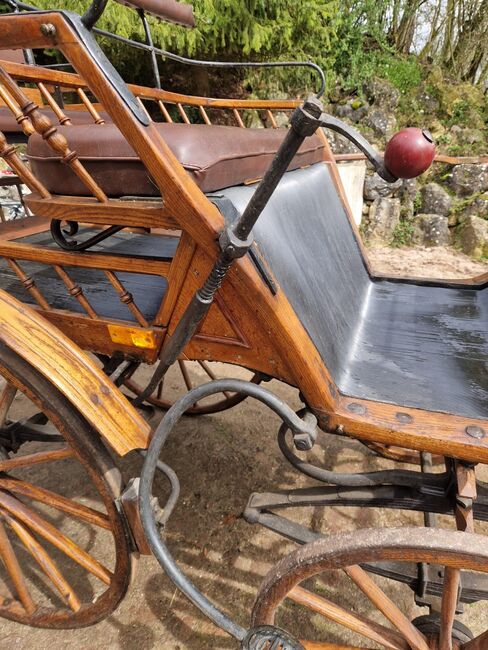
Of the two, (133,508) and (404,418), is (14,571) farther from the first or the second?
(404,418)

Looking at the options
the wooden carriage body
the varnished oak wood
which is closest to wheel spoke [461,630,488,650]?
the wooden carriage body

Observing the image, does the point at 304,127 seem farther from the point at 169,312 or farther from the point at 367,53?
the point at 367,53

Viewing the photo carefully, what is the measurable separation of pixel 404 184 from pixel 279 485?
5.20 meters

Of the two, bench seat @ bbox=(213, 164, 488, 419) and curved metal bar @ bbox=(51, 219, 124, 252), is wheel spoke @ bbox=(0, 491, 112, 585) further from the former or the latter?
bench seat @ bbox=(213, 164, 488, 419)

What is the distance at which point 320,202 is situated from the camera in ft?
5.30

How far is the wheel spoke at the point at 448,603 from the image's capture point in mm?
872

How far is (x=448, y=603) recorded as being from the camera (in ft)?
3.00

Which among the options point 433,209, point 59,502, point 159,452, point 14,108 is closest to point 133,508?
point 159,452

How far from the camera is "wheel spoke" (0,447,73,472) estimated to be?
1.12 meters

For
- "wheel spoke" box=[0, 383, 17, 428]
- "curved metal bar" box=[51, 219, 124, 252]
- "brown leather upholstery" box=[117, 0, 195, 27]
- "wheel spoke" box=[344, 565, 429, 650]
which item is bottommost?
"wheel spoke" box=[344, 565, 429, 650]

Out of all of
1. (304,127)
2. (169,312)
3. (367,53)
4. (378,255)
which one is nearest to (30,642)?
(169,312)

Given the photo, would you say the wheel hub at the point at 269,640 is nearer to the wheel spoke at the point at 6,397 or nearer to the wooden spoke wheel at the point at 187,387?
the wheel spoke at the point at 6,397

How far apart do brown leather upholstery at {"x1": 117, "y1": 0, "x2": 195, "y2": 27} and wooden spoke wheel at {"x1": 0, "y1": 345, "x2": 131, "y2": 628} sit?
887 mm

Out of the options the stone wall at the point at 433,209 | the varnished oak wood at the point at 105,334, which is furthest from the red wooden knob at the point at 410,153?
the stone wall at the point at 433,209
